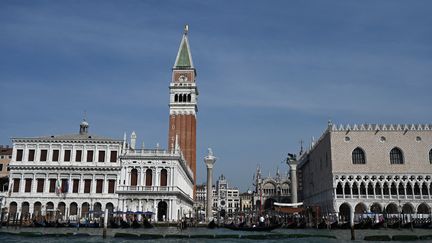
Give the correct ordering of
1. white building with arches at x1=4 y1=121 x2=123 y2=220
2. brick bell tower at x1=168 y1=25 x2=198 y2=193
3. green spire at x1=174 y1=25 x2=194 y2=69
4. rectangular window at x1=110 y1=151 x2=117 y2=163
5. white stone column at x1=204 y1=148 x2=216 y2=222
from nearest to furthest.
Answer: white building with arches at x1=4 y1=121 x2=123 y2=220
rectangular window at x1=110 y1=151 x2=117 y2=163
white stone column at x1=204 y1=148 x2=216 y2=222
brick bell tower at x1=168 y1=25 x2=198 y2=193
green spire at x1=174 y1=25 x2=194 y2=69

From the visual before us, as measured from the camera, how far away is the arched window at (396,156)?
167 feet

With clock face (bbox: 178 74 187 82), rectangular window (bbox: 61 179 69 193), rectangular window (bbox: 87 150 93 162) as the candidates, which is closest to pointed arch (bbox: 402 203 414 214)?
rectangular window (bbox: 87 150 93 162)

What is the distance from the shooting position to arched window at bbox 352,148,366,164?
51.2m

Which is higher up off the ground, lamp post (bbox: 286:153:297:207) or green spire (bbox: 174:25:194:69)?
green spire (bbox: 174:25:194:69)

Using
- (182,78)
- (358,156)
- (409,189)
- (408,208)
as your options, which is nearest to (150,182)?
(358,156)

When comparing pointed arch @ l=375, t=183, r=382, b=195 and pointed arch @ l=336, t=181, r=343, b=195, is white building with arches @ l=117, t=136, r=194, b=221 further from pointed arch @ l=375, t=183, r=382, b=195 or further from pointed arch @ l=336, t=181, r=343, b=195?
pointed arch @ l=375, t=183, r=382, b=195

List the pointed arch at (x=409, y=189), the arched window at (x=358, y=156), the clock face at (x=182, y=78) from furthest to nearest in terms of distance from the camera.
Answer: the clock face at (x=182, y=78), the arched window at (x=358, y=156), the pointed arch at (x=409, y=189)

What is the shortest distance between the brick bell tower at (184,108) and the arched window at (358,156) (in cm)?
2499

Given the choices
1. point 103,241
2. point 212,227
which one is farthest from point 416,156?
point 103,241

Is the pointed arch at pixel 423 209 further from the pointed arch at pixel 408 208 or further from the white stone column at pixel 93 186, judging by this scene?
the white stone column at pixel 93 186

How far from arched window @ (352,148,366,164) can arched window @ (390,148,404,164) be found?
3186 mm

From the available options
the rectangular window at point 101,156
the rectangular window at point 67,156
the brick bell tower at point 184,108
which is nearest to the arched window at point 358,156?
the brick bell tower at point 184,108

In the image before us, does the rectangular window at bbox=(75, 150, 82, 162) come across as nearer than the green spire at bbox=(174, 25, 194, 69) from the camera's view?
Yes

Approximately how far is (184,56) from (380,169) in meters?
36.6
